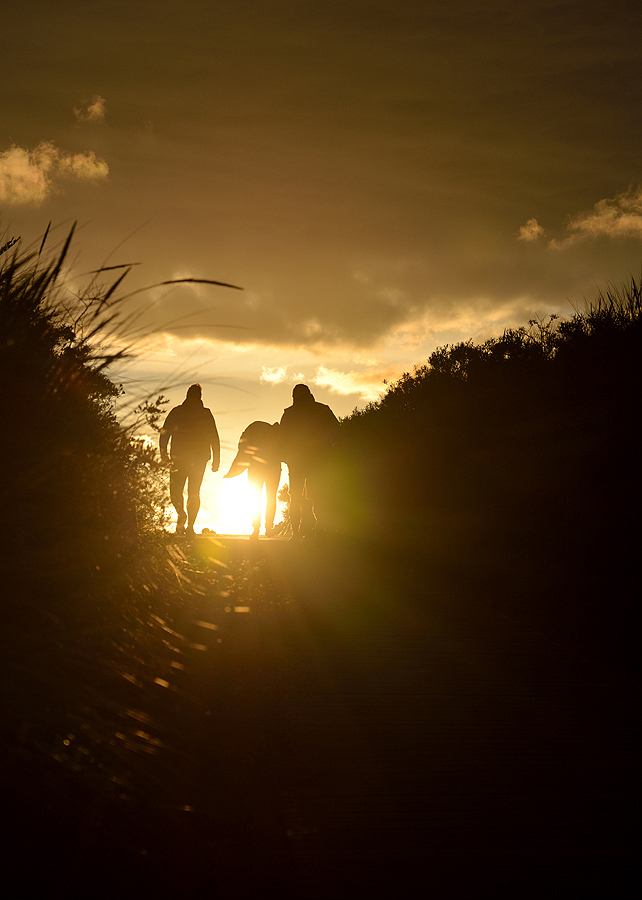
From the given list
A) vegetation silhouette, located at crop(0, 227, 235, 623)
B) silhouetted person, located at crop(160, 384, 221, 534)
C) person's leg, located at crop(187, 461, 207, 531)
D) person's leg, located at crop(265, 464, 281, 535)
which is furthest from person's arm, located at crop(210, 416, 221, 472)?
vegetation silhouette, located at crop(0, 227, 235, 623)

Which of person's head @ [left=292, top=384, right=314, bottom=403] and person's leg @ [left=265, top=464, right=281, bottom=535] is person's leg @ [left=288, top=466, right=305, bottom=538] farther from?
person's head @ [left=292, top=384, right=314, bottom=403]

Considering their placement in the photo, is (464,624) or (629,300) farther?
(629,300)

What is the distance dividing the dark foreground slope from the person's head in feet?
22.6

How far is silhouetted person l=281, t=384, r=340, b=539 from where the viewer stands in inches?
441

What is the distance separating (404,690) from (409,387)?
27185mm

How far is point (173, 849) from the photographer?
230 centimetres

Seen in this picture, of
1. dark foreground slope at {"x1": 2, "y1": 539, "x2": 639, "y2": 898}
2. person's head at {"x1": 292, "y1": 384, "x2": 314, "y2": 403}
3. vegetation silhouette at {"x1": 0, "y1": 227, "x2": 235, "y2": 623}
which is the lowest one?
dark foreground slope at {"x1": 2, "y1": 539, "x2": 639, "y2": 898}

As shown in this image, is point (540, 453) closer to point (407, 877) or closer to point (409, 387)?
Result: point (407, 877)

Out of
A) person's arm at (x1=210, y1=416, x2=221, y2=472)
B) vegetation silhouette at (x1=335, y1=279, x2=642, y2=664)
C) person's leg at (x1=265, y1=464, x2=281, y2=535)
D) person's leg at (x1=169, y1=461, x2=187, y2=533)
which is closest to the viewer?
vegetation silhouette at (x1=335, y1=279, x2=642, y2=664)

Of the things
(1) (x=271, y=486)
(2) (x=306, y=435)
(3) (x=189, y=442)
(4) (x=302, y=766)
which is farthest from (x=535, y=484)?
(4) (x=302, y=766)

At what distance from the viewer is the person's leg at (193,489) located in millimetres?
10648

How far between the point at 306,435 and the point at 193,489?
2007mm

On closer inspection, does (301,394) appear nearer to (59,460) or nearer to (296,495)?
(296,495)

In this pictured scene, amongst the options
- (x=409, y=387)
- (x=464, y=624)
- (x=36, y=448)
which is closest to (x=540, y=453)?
(x=464, y=624)
